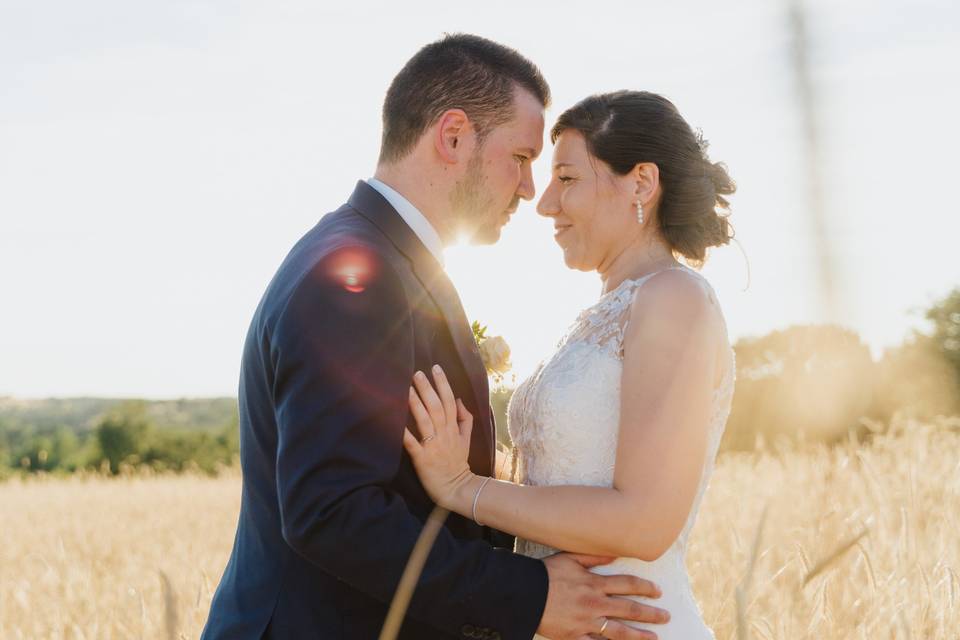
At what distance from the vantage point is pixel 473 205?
12.4ft

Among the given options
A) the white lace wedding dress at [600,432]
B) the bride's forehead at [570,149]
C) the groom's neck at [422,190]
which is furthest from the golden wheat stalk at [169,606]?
the bride's forehead at [570,149]

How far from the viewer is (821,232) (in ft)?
53.2

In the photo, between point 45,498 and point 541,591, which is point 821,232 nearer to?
point 45,498

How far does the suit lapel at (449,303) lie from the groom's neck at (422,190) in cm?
24

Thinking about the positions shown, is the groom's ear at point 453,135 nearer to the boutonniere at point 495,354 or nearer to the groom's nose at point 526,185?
the groom's nose at point 526,185

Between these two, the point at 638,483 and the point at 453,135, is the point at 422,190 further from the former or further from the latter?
the point at 638,483

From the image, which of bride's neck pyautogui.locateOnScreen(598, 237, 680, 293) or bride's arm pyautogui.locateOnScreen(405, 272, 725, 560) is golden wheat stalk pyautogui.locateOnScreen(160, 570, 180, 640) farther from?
bride's neck pyautogui.locateOnScreen(598, 237, 680, 293)

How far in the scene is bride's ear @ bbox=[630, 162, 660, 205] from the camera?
3924 mm

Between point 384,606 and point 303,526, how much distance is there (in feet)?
1.49

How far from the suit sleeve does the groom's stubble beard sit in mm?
883

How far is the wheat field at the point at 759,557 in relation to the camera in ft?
11.4

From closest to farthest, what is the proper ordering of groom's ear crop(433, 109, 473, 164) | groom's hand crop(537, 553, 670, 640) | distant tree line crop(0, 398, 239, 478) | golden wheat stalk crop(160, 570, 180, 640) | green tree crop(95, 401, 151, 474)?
golden wheat stalk crop(160, 570, 180, 640), groom's hand crop(537, 553, 670, 640), groom's ear crop(433, 109, 473, 164), distant tree line crop(0, 398, 239, 478), green tree crop(95, 401, 151, 474)

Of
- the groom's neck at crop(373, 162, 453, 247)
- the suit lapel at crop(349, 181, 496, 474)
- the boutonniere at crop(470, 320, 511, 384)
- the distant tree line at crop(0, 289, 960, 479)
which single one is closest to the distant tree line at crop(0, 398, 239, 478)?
the distant tree line at crop(0, 289, 960, 479)

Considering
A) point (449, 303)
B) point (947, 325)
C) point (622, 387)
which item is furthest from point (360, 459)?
point (947, 325)
